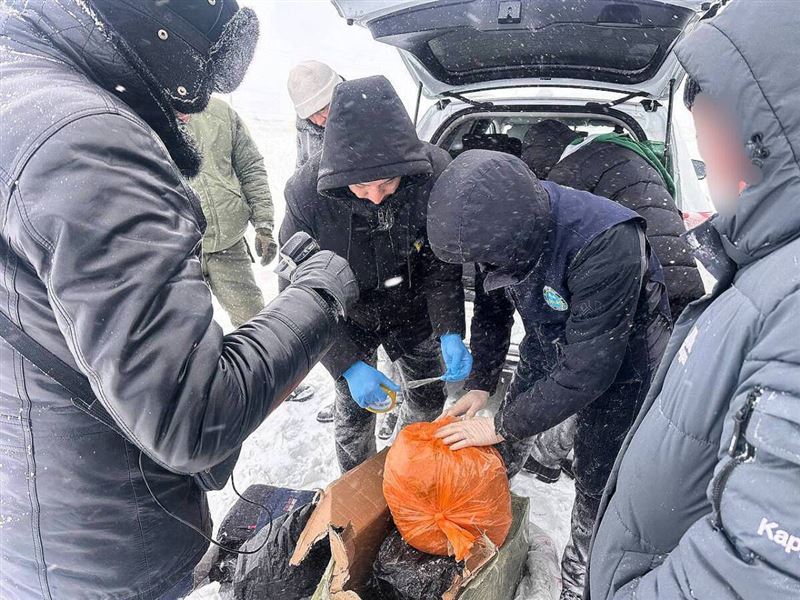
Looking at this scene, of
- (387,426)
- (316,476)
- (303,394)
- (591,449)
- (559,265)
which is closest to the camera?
(559,265)

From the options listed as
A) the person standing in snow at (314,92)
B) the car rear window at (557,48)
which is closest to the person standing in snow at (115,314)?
the car rear window at (557,48)

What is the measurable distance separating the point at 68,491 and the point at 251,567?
76 centimetres

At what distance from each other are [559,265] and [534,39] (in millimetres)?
1487

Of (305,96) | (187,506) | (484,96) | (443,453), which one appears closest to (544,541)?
(443,453)

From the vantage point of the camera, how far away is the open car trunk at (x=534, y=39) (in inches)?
73.8

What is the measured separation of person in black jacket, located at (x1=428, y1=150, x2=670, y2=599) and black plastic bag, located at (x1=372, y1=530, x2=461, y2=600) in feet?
1.20

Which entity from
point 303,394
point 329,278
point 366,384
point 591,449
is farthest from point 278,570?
point 303,394

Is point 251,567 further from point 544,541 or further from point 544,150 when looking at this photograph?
point 544,150

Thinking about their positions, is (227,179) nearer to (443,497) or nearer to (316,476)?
(316,476)

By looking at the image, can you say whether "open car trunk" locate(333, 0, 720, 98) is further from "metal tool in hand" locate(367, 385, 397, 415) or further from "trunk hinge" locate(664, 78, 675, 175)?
"metal tool in hand" locate(367, 385, 397, 415)

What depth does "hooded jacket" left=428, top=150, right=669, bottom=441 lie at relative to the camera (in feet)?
4.34

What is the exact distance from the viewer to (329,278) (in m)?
1.18

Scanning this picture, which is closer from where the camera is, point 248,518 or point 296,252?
point 296,252

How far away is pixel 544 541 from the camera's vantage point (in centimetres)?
200
